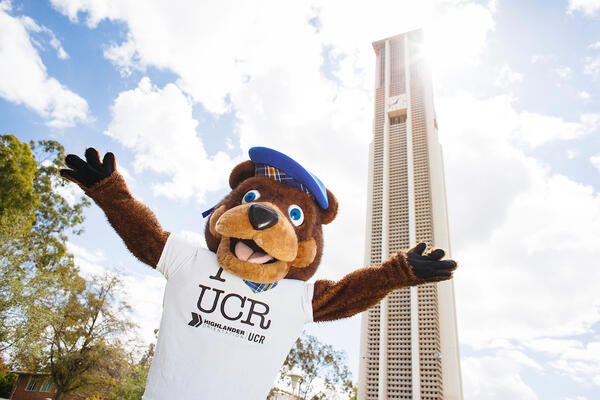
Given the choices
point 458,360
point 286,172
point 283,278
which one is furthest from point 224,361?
point 458,360

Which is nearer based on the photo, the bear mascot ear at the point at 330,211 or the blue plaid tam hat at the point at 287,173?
the blue plaid tam hat at the point at 287,173

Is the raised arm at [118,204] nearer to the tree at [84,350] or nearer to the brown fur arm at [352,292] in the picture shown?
the brown fur arm at [352,292]

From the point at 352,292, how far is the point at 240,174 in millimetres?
1117

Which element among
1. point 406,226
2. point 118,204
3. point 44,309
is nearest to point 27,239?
point 44,309

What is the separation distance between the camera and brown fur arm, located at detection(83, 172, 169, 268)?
2.14 m

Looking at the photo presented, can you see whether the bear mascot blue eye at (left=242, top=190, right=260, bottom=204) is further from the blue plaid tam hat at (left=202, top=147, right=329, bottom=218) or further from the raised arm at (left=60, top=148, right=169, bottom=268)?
the raised arm at (left=60, top=148, right=169, bottom=268)

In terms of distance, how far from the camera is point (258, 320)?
2068 millimetres

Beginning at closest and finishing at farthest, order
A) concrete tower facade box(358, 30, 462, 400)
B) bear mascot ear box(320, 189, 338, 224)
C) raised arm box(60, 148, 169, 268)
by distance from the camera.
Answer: raised arm box(60, 148, 169, 268)
bear mascot ear box(320, 189, 338, 224)
concrete tower facade box(358, 30, 462, 400)

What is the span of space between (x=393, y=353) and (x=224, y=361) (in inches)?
1640

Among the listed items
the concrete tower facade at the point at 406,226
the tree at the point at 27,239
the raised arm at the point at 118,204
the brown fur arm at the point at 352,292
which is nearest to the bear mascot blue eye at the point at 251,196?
the raised arm at the point at 118,204

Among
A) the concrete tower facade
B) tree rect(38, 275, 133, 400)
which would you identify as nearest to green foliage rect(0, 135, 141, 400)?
tree rect(38, 275, 133, 400)

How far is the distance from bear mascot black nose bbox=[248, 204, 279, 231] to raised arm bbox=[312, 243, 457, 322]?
641mm

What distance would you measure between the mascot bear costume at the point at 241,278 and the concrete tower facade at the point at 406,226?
37117 mm

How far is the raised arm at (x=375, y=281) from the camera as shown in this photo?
80.1 inches
